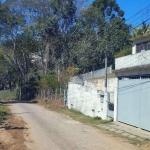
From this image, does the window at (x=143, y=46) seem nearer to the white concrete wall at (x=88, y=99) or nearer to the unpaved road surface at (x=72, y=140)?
the white concrete wall at (x=88, y=99)

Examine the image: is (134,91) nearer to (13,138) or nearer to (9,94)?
(13,138)

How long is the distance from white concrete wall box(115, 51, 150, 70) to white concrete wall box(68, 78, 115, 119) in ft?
7.43

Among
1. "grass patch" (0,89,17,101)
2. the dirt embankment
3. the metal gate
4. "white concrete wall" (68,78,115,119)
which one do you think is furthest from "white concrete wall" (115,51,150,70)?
"grass patch" (0,89,17,101)

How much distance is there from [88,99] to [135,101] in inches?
267

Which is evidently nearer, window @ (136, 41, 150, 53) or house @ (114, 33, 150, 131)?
house @ (114, 33, 150, 131)

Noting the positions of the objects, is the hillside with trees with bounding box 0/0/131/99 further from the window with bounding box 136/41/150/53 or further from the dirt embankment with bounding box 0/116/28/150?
the dirt embankment with bounding box 0/116/28/150

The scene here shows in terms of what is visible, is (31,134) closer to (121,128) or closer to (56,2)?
(121,128)

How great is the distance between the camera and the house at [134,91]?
49.5 feet

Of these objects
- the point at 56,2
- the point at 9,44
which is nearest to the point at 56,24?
the point at 56,2

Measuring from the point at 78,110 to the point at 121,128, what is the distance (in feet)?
32.0

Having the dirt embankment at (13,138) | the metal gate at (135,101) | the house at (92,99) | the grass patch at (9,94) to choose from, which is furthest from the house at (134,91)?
the grass patch at (9,94)

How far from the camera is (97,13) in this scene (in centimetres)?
4803

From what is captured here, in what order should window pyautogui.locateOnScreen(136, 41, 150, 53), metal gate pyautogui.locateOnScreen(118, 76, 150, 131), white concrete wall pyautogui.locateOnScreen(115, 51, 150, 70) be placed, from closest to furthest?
metal gate pyautogui.locateOnScreen(118, 76, 150, 131) < white concrete wall pyautogui.locateOnScreen(115, 51, 150, 70) < window pyautogui.locateOnScreen(136, 41, 150, 53)

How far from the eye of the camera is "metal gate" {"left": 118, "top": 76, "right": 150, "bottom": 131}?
49.1 ft
